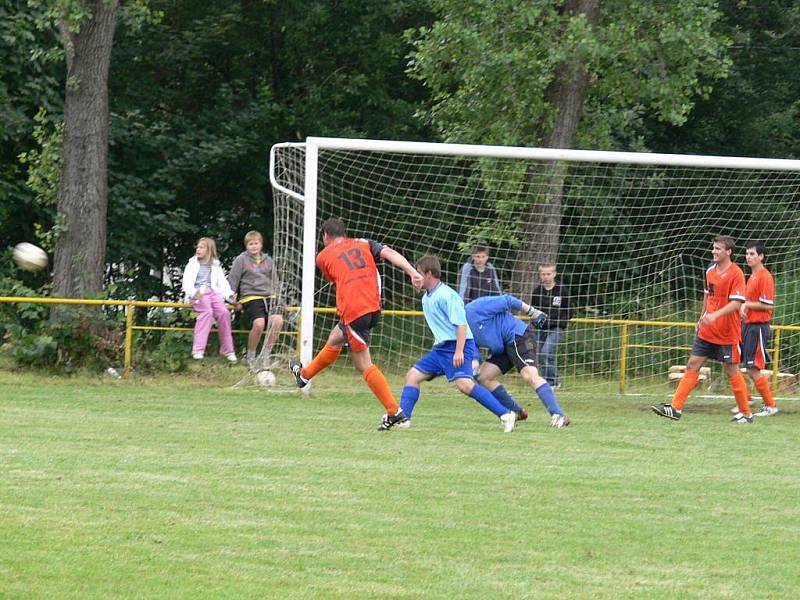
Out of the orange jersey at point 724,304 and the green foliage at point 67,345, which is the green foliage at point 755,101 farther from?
the green foliage at point 67,345

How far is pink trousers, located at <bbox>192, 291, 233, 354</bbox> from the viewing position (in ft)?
50.4

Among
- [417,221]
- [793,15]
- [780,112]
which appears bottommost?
[417,221]

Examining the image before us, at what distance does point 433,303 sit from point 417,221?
606 cm

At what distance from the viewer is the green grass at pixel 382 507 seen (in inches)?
231

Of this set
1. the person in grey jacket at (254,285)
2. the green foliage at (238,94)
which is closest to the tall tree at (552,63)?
the person in grey jacket at (254,285)

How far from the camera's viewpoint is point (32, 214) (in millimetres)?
21578

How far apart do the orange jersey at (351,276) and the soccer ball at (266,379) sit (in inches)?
138

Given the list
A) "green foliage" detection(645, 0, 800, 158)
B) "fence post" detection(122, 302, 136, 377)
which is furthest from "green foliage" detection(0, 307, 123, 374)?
"green foliage" detection(645, 0, 800, 158)

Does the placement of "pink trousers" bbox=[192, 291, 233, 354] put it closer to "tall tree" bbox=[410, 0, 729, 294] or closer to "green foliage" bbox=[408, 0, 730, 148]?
"tall tree" bbox=[410, 0, 729, 294]

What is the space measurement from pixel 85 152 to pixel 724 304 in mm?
8384

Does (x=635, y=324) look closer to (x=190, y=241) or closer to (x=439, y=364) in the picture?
(x=439, y=364)

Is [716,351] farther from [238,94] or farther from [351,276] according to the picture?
[238,94]

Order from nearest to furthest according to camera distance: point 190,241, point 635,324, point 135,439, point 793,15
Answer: point 135,439, point 635,324, point 190,241, point 793,15

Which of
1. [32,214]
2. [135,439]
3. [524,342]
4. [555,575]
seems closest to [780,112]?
[32,214]
